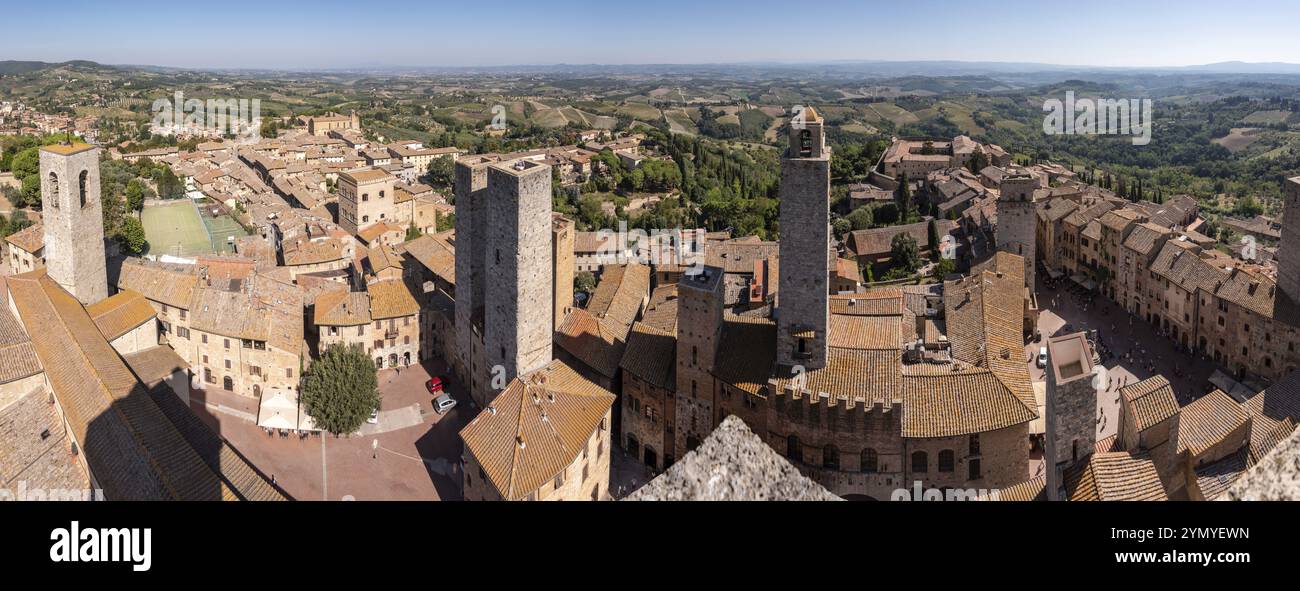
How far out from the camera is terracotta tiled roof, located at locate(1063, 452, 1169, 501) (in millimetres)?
12844

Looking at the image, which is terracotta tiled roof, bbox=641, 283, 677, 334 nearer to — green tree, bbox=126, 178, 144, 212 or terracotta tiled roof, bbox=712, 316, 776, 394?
terracotta tiled roof, bbox=712, 316, 776, 394

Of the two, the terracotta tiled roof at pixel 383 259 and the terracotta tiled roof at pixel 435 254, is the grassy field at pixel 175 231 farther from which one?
the terracotta tiled roof at pixel 435 254

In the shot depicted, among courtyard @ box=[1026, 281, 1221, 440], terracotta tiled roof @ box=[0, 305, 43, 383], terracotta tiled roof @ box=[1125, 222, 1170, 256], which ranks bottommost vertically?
courtyard @ box=[1026, 281, 1221, 440]

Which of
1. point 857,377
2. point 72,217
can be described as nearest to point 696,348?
point 857,377

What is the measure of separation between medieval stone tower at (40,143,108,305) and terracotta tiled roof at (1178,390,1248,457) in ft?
103

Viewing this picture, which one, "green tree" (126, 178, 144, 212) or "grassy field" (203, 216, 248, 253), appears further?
"green tree" (126, 178, 144, 212)

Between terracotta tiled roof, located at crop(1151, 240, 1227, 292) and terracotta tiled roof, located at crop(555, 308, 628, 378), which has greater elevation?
terracotta tiled roof, located at crop(1151, 240, 1227, 292)

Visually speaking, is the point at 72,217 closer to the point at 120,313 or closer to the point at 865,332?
the point at 120,313

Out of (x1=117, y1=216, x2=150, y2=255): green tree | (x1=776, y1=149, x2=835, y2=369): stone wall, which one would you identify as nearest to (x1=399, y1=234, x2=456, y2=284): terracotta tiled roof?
(x1=117, y1=216, x2=150, y2=255): green tree

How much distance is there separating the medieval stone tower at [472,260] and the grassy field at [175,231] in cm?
2029

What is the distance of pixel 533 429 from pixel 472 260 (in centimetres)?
774

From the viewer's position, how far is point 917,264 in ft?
131

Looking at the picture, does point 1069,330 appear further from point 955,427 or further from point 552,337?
point 552,337

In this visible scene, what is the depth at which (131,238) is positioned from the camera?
35.9 meters
